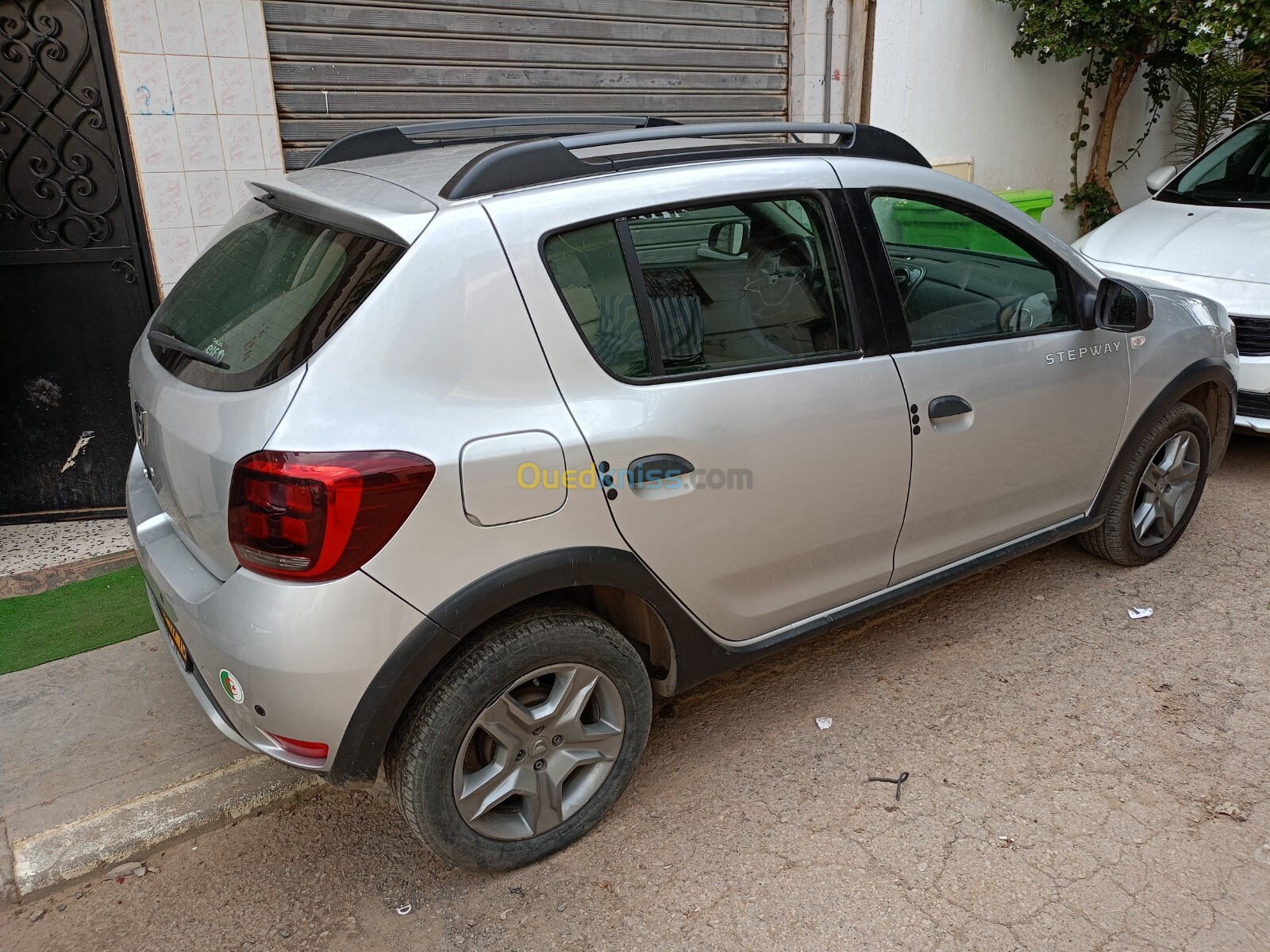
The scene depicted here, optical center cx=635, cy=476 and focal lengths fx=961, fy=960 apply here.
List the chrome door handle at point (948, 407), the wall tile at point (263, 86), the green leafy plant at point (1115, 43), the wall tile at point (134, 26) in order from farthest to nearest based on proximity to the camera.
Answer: the green leafy plant at point (1115, 43), the wall tile at point (263, 86), the wall tile at point (134, 26), the chrome door handle at point (948, 407)

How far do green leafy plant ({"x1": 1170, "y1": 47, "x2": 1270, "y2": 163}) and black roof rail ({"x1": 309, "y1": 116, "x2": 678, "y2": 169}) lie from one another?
6.71 metres

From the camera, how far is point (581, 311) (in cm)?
237

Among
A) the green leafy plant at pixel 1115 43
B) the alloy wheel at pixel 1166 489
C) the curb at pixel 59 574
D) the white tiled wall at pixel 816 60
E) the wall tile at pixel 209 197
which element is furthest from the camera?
the white tiled wall at pixel 816 60

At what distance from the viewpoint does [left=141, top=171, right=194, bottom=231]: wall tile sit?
4695mm

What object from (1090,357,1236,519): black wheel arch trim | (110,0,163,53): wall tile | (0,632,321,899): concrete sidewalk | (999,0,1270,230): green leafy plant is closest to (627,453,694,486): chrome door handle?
(0,632,321,899): concrete sidewalk

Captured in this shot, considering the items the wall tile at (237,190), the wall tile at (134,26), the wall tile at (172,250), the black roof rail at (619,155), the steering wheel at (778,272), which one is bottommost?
the wall tile at (172,250)

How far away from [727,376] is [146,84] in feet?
12.0

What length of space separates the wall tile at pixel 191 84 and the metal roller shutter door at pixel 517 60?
14.7 inches

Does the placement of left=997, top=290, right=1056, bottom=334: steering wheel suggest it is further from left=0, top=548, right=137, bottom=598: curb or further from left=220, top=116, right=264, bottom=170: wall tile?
left=220, top=116, right=264, bottom=170: wall tile

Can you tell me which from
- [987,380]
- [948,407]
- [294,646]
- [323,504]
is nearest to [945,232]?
[987,380]

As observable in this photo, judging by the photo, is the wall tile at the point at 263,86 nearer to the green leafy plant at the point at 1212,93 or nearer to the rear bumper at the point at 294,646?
the rear bumper at the point at 294,646

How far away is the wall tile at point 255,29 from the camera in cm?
484

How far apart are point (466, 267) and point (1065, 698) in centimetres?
244

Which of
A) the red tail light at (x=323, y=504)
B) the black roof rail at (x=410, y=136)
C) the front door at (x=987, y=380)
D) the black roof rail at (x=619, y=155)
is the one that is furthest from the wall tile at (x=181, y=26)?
the front door at (x=987, y=380)
